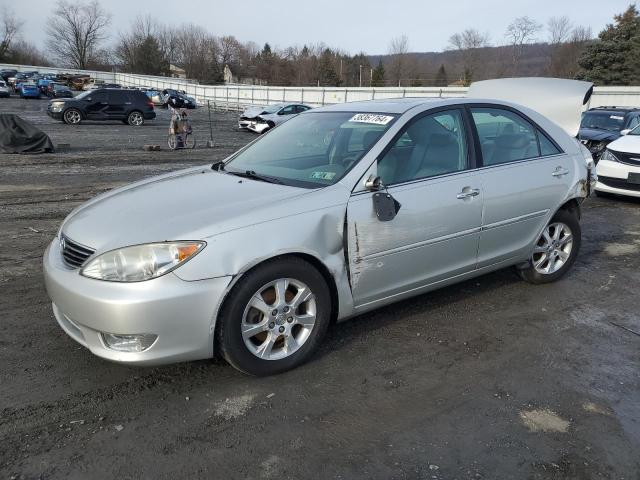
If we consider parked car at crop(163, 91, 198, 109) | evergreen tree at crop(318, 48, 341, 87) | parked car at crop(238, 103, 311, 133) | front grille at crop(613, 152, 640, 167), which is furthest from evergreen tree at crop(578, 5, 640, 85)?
evergreen tree at crop(318, 48, 341, 87)

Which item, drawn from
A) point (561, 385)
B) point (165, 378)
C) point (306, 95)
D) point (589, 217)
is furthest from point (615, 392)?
point (306, 95)

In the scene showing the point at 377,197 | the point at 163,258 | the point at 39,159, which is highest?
the point at 377,197

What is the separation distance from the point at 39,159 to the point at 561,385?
43.9ft

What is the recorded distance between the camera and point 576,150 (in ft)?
16.0

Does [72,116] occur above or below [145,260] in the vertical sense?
below

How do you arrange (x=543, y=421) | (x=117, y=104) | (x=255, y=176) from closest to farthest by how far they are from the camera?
(x=543, y=421) → (x=255, y=176) → (x=117, y=104)

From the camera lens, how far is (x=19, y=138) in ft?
45.8

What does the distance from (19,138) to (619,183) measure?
14088mm

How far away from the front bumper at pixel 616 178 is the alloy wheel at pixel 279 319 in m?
7.65

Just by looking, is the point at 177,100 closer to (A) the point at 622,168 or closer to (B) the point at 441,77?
(A) the point at 622,168

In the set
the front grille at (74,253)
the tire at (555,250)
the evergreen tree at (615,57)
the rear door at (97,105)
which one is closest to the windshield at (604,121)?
the tire at (555,250)

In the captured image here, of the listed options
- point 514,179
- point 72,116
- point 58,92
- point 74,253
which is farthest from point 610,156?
point 58,92

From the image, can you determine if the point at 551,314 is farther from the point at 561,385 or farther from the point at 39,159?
the point at 39,159

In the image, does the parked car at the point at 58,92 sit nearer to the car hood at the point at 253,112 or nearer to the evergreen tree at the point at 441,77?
the car hood at the point at 253,112
